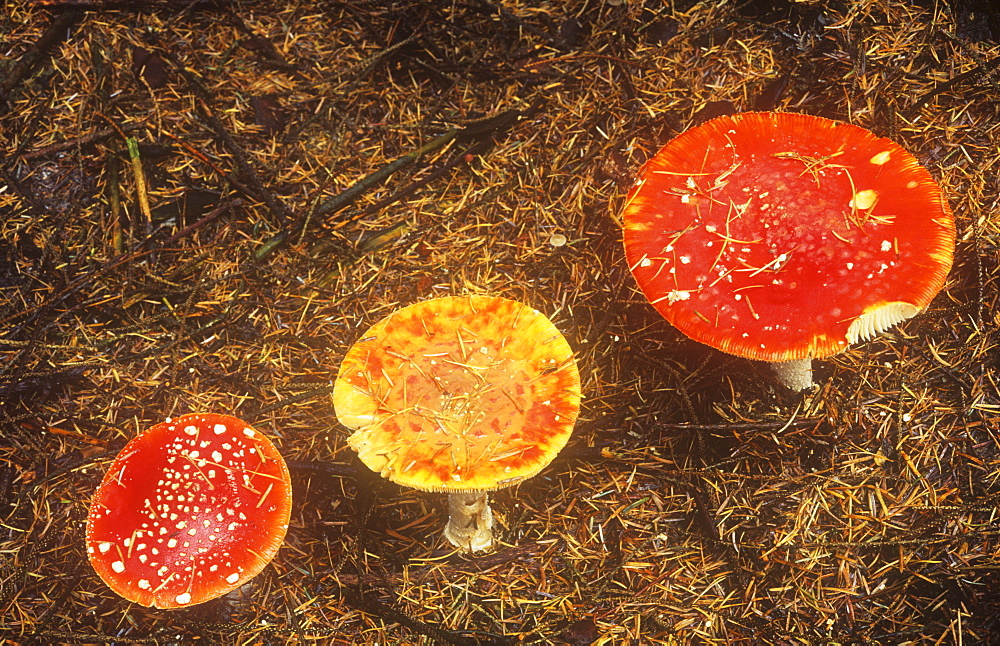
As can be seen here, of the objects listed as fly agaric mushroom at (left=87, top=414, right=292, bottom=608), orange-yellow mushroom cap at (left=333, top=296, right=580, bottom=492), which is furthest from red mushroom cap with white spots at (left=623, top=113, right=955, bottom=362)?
fly agaric mushroom at (left=87, top=414, right=292, bottom=608)

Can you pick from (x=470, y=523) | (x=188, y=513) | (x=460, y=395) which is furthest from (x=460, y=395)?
(x=188, y=513)

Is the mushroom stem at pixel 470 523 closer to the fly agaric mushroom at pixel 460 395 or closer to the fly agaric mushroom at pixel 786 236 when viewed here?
the fly agaric mushroom at pixel 460 395

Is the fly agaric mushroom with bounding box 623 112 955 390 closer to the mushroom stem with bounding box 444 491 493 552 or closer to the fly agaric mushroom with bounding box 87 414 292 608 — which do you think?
the mushroom stem with bounding box 444 491 493 552

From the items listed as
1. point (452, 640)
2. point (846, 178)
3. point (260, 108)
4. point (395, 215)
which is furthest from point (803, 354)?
point (260, 108)

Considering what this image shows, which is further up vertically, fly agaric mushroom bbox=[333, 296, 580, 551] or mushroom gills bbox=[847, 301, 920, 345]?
mushroom gills bbox=[847, 301, 920, 345]

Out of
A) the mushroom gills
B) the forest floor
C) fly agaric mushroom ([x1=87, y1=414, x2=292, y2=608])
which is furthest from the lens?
the forest floor

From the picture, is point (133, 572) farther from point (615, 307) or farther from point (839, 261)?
point (839, 261)

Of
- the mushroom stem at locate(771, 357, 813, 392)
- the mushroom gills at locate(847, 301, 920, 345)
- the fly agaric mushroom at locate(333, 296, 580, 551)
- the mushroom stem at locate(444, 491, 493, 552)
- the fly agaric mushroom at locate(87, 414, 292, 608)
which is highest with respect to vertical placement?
the mushroom gills at locate(847, 301, 920, 345)
